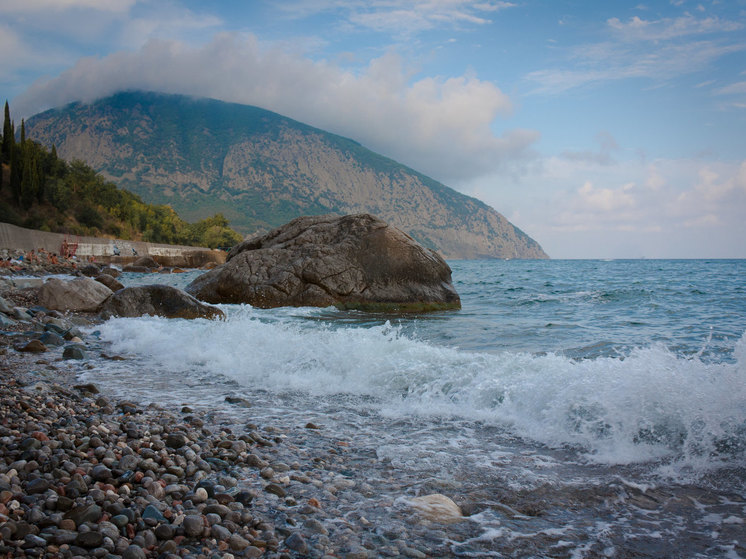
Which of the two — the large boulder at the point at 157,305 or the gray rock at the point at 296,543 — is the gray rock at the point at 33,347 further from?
the gray rock at the point at 296,543

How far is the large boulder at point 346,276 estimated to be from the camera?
1576cm

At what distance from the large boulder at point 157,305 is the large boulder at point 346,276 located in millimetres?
2575

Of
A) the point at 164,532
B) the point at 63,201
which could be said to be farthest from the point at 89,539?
the point at 63,201

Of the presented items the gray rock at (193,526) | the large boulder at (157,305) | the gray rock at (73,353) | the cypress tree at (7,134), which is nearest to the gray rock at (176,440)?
the gray rock at (193,526)

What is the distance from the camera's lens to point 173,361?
891cm

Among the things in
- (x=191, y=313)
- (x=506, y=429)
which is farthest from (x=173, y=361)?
(x=506, y=429)

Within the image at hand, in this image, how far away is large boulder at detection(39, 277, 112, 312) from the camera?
1448 cm

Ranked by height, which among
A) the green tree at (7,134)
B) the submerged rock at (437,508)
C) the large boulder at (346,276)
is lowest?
the submerged rock at (437,508)

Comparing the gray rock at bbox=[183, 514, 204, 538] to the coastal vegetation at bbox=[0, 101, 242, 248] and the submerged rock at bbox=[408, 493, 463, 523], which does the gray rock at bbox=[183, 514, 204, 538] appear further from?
the coastal vegetation at bbox=[0, 101, 242, 248]

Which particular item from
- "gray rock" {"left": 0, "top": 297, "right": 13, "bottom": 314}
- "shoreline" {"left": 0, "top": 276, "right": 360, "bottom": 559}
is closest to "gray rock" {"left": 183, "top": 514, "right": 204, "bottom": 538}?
"shoreline" {"left": 0, "top": 276, "right": 360, "bottom": 559}

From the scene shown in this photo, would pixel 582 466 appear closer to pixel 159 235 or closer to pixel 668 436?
pixel 668 436

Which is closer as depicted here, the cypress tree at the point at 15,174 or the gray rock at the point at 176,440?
the gray rock at the point at 176,440

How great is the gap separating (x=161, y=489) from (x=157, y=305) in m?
11.0

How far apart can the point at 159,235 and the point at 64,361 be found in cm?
8326
